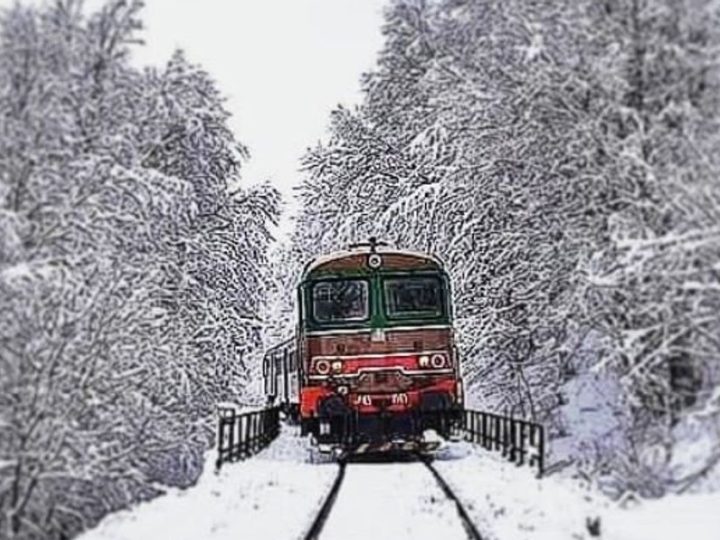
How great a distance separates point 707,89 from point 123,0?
7.10 m

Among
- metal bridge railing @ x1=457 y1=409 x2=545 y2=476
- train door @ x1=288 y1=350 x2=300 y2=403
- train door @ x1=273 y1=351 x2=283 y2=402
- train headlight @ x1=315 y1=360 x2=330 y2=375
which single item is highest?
train door @ x1=273 y1=351 x2=283 y2=402

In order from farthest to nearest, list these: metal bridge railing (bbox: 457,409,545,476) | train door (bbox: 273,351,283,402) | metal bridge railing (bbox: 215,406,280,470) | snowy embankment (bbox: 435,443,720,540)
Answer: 1. train door (bbox: 273,351,283,402)
2. metal bridge railing (bbox: 215,406,280,470)
3. metal bridge railing (bbox: 457,409,545,476)
4. snowy embankment (bbox: 435,443,720,540)

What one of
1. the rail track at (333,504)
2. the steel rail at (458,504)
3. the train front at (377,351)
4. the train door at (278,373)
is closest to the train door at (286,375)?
the train door at (278,373)

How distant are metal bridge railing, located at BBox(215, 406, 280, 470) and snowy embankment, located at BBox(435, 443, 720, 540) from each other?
4.01 meters

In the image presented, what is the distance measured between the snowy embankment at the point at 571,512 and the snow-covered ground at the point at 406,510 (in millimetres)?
12

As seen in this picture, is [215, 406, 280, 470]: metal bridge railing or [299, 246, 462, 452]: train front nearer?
[215, 406, 280, 470]: metal bridge railing

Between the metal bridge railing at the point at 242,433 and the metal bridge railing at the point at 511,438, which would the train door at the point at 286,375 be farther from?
the metal bridge railing at the point at 511,438

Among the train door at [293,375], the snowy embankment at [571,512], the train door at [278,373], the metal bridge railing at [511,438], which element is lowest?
the snowy embankment at [571,512]

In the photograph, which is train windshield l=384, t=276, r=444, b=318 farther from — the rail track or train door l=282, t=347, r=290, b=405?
train door l=282, t=347, r=290, b=405

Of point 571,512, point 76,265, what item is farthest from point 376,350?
point 76,265

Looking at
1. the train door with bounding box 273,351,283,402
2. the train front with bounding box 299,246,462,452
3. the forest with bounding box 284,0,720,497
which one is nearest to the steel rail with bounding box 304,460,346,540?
the train front with bounding box 299,246,462,452

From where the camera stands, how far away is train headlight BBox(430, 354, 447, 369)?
66.6 feet

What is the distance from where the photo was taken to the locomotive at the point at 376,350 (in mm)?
19922

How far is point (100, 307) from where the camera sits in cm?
1308
